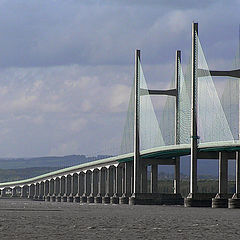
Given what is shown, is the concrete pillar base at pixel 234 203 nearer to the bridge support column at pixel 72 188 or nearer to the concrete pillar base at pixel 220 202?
the concrete pillar base at pixel 220 202

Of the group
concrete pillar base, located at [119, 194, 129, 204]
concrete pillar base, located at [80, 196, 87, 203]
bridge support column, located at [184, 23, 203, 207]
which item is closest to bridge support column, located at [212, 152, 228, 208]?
bridge support column, located at [184, 23, 203, 207]

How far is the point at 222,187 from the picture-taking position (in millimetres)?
97125

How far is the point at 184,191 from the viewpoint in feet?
563

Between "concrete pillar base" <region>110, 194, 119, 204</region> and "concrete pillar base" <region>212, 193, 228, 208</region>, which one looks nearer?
"concrete pillar base" <region>212, 193, 228, 208</region>

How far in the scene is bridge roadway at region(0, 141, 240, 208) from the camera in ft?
323

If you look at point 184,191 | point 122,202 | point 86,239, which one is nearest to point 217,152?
point 122,202

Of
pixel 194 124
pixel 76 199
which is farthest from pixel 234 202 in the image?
pixel 76 199

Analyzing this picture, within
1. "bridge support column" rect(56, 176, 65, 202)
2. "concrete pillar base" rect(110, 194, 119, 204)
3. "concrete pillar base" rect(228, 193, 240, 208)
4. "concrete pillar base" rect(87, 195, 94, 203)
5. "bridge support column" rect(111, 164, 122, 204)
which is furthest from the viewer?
"bridge support column" rect(56, 176, 65, 202)

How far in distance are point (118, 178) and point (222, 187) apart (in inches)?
1527

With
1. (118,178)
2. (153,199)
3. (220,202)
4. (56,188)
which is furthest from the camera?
(56,188)

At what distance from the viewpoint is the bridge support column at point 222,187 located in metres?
96.1

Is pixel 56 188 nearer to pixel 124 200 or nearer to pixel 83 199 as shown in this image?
pixel 83 199

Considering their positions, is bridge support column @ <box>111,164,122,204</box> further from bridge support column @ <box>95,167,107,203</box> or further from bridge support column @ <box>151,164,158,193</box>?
bridge support column @ <box>151,164,158,193</box>

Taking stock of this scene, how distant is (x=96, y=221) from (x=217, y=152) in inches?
1346
